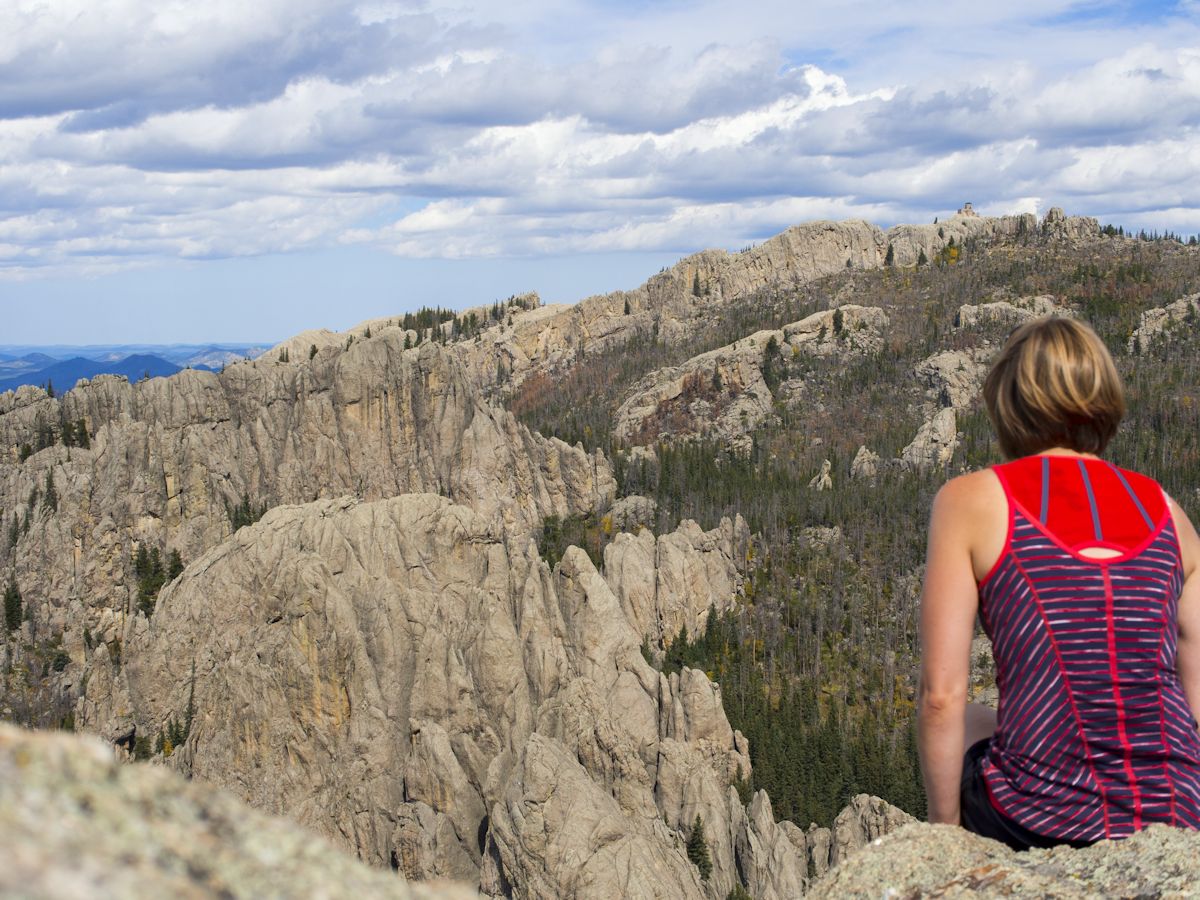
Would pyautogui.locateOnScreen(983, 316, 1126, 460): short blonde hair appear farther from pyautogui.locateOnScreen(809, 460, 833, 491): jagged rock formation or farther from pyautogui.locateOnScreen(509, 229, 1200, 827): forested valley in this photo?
pyautogui.locateOnScreen(809, 460, 833, 491): jagged rock formation

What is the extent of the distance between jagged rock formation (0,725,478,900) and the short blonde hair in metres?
3.93

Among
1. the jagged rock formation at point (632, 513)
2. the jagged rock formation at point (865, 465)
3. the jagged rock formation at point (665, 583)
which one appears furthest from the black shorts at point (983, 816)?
the jagged rock formation at point (865, 465)

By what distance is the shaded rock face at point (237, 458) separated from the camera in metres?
100

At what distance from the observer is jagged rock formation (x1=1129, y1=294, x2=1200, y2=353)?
19162 centimetres

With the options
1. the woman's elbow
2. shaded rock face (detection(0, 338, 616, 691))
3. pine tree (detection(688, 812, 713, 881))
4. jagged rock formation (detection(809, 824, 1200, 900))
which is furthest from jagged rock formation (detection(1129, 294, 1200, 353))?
the woman's elbow

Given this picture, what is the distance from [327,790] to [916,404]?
140382 millimetres

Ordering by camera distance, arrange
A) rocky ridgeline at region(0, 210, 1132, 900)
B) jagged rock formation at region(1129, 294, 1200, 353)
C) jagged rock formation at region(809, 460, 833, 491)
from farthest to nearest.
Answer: jagged rock formation at region(1129, 294, 1200, 353)
jagged rock formation at region(809, 460, 833, 491)
rocky ridgeline at region(0, 210, 1132, 900)

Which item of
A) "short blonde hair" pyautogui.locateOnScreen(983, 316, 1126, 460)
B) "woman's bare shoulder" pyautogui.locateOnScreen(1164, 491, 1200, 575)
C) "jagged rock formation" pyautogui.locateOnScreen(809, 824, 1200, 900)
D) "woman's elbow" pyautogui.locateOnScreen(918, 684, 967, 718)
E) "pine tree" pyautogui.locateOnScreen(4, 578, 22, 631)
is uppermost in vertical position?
"short blonde hair" pyautogui.locateOnScreen(983, 316, 1126, 460)

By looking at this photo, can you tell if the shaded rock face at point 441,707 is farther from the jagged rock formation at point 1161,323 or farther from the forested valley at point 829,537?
the jagged rock formation at point 1161,323

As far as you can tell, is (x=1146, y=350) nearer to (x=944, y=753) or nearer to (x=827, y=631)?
(x=827, y=631)

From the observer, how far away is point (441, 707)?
66125 mm

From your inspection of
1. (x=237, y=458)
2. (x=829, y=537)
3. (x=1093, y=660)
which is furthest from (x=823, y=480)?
(x=1093, y=660)

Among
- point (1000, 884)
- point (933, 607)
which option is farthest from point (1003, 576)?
point (1000, 884)

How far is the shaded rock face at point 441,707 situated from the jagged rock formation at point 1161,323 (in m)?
147
